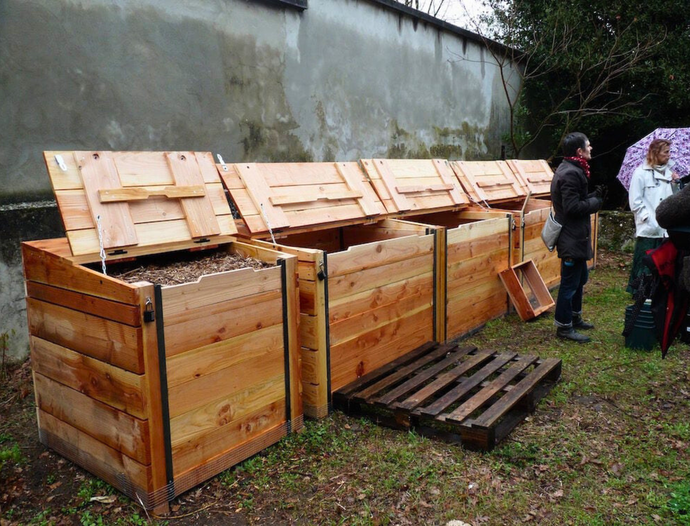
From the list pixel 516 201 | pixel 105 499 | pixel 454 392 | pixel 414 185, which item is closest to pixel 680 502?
pixel 454 392

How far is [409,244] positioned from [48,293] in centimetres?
276

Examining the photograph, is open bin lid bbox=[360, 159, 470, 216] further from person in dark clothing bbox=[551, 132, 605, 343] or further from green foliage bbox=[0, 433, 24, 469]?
green foliage bbox=[0, 433, 24, 469]

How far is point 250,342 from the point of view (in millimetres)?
3520

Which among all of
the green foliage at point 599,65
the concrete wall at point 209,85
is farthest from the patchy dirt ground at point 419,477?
the green foliage at point 599,65

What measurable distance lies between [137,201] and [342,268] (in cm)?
147

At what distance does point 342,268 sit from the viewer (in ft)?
13.7

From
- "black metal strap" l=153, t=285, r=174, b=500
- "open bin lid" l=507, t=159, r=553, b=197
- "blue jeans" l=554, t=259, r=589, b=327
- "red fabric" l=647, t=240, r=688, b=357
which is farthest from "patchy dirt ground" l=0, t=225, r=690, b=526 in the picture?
"open bin lid" l=507, t=159, r=553, b=197

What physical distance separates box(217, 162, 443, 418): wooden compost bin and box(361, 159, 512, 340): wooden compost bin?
227mm

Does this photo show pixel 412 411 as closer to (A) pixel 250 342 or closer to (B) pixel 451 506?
(B) pixel 451 506

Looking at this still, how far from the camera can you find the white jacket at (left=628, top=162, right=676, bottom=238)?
20.5 ft

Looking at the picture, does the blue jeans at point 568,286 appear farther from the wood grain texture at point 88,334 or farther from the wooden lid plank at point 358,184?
the wood grain texture at point 88,334

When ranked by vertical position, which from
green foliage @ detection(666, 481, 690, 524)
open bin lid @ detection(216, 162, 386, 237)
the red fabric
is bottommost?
green foliage @ detection(666, 481, 690, 524)

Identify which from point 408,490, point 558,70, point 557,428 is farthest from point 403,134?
point 408,490

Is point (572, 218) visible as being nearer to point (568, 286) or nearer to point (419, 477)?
point (568, 286)
